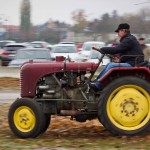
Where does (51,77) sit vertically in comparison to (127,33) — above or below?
below

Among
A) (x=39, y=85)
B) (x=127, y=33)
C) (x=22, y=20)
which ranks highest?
(x=22, y=20)

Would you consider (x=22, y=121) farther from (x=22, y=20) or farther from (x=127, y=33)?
(x=22, y=20)

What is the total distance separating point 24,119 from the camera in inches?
341

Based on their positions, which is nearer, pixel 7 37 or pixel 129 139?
pixel 129 139

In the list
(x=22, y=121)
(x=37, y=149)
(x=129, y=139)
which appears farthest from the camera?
(x=22, y=121)

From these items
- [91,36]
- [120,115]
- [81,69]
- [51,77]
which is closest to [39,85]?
[51,77]

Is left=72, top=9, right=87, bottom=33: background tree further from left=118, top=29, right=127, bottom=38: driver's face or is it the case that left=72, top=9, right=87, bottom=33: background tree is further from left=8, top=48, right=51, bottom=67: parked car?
left=118, top=29, right=127, bottom=38: driver's face

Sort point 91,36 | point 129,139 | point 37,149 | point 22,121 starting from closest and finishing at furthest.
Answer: point 37,149 < point 129,139 < point 22,121 < point 91,36

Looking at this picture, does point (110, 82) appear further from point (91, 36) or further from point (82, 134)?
point (91, 36)

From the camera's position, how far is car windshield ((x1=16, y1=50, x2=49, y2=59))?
25.4m

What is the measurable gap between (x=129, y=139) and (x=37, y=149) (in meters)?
1.56

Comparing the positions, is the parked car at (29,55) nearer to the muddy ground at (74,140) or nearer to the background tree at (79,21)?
the muddy ground at (74,140)

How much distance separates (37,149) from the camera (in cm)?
747

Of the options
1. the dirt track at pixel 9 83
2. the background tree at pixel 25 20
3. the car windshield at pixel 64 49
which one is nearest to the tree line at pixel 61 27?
the background tree at pixel 25 20
